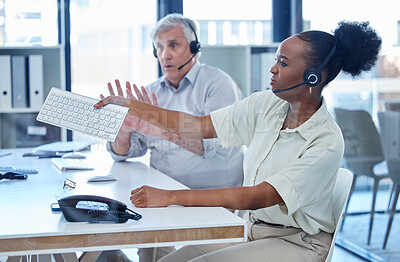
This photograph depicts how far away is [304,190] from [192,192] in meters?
0.28

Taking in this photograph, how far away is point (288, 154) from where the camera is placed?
4.52 feet

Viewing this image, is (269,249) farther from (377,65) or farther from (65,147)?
(377,65)

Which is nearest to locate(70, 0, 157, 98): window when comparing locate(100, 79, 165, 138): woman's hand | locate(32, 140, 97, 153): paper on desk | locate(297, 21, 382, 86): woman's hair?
locate(32, 140, 97, 153): paper on desk

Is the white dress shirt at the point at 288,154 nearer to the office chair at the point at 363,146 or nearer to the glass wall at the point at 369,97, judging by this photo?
the glass wall at the point at 369,97

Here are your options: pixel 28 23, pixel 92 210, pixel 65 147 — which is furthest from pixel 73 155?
pixel 28 23

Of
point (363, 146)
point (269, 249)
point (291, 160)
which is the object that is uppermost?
point (291, 160)

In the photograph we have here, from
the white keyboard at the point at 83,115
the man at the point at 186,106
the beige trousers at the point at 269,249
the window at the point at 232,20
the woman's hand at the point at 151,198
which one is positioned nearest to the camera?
the woman's hand at the point at 151,198

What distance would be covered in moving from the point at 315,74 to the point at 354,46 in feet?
0.44

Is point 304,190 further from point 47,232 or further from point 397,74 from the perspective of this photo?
point 397,74

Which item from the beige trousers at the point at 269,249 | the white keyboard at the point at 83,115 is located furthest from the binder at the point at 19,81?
the beige trousers at the point at 269,249

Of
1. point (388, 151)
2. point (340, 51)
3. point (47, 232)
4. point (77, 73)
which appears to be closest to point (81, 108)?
point (47, 232)

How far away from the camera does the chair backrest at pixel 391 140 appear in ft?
7.22

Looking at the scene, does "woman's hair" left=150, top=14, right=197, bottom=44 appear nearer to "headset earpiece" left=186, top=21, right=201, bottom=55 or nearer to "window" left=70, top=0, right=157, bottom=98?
"headset earpiece" left=186, top=21, right=201, bottom=55

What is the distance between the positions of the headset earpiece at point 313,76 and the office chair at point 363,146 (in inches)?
45.0
